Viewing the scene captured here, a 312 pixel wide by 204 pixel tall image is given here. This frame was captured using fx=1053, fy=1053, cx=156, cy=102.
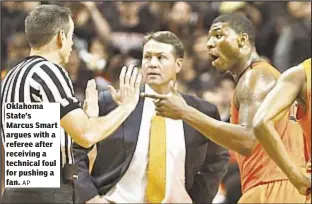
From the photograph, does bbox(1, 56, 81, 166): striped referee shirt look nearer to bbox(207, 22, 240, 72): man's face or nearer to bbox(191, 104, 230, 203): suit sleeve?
bbox(207, 22, 240, 72): man's face

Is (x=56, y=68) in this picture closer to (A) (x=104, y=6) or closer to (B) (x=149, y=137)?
(B) (x=149, y=137)

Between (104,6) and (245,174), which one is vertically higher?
(104,6)

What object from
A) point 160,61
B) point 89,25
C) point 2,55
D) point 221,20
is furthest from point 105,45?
point 221,20

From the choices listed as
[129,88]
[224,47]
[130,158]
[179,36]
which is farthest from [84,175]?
[179,36]

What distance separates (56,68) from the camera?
3.47 metres

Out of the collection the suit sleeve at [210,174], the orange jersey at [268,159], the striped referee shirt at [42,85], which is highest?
the striped referee shirt at [42,85]

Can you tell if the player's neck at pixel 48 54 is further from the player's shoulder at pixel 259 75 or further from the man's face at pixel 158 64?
the player's shoulder at pixel 259 75

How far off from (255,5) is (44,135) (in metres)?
2.28

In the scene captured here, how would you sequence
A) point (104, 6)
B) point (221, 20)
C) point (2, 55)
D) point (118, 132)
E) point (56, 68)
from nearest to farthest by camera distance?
point (56, 68), point (221, 20), point (118, 132), point (2, 55), point (104, 6)

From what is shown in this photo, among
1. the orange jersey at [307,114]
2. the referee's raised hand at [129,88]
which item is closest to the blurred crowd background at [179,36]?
Result: the referee's raised hand at [129,88]

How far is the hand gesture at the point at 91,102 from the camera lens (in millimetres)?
3787

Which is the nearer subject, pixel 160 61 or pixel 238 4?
pixel 160 61

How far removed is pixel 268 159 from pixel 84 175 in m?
0.83

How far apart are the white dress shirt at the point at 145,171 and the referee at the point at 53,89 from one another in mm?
380
